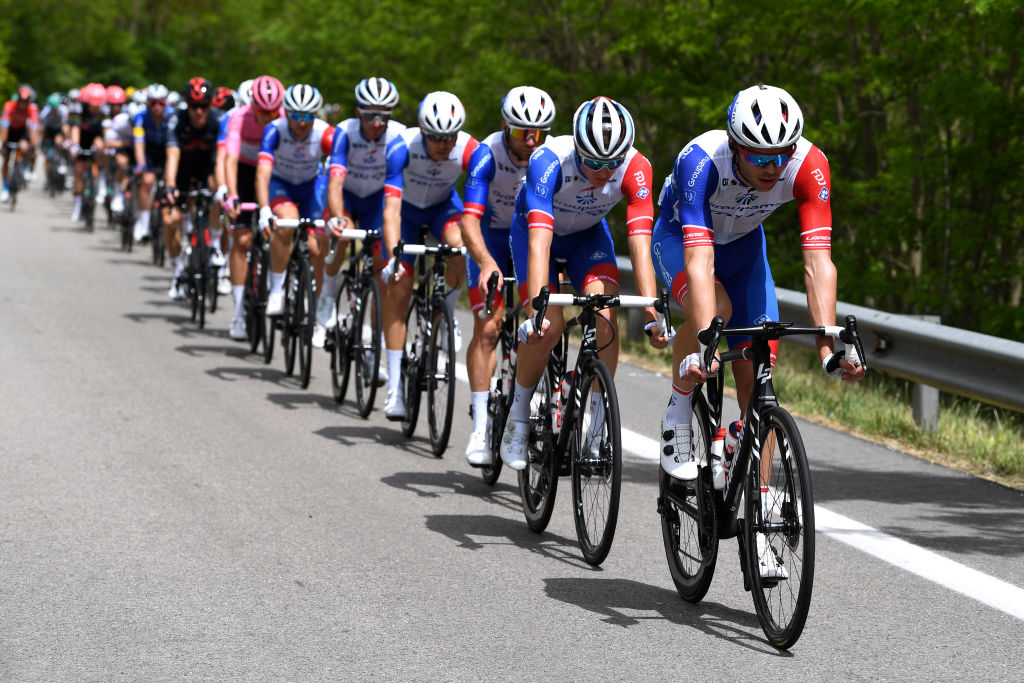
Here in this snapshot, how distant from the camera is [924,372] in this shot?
920 centimetres

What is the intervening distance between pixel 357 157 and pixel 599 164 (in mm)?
4343

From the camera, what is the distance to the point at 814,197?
19.0 feet

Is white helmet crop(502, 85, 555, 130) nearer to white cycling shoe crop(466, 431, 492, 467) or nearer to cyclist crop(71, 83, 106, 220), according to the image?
white cycling shoe crop(466, 431, 492, 467)

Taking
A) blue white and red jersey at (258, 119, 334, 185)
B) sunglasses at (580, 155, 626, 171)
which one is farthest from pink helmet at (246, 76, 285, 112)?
sunglasses at (580, 155, 626, 171)

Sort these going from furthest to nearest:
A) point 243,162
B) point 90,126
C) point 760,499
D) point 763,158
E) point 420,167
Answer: point 90,126
point 243,162
point 420,167
point 763,158
point 760,499

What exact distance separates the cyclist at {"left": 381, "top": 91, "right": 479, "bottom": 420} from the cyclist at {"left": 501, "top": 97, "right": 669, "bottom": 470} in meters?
1.71

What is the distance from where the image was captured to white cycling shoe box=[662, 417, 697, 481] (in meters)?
5.96

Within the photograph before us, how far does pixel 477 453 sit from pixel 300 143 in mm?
4762

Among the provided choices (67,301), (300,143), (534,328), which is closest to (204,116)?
(67,301)

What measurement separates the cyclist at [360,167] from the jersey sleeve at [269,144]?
2.91 feet

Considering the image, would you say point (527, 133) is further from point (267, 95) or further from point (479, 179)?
Answer: point (267, 95)

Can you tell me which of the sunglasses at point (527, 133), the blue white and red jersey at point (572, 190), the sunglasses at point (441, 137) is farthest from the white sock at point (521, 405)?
the sunglasses at point (441, 137)

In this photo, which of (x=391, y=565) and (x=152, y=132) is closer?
(x=391, y=565)

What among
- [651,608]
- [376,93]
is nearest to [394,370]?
[376,93]
